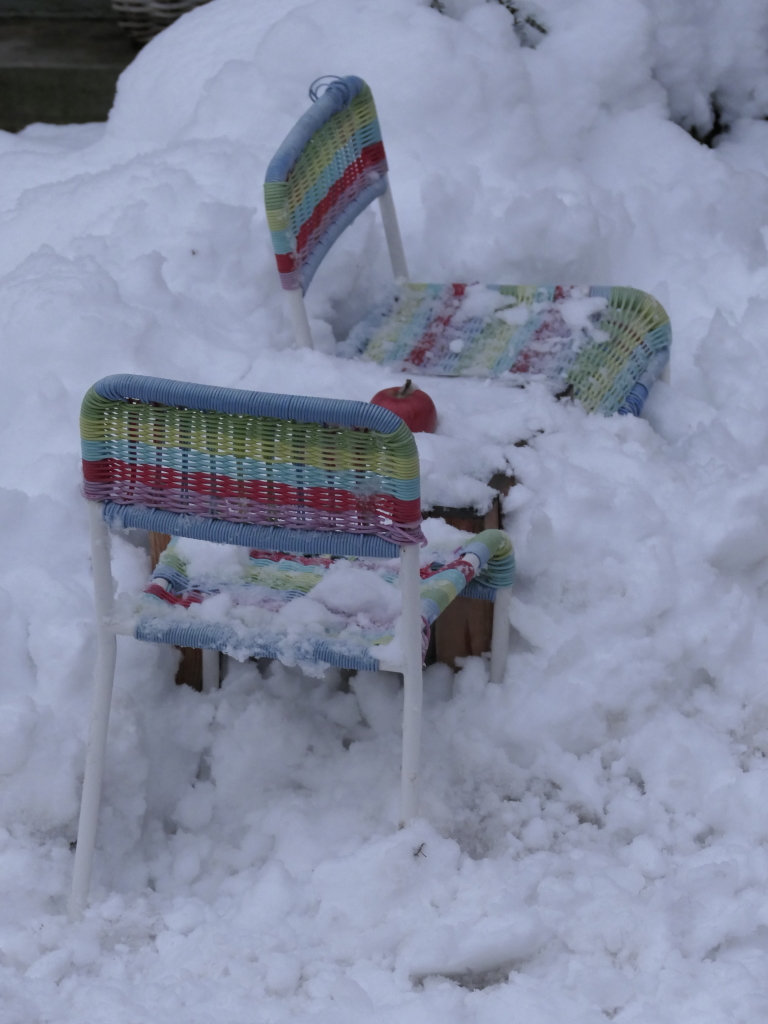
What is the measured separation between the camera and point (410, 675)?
1940 mm

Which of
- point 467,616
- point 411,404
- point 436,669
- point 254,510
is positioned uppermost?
point 254,510

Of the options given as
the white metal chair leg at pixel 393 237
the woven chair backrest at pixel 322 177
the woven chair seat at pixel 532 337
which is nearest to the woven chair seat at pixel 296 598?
the woven chair seat at pixel 532 337

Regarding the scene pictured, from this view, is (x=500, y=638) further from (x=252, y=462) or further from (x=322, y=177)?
(x=322, y=177)

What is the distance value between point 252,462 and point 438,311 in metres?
1.35

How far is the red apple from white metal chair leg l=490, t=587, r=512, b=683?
364 mm

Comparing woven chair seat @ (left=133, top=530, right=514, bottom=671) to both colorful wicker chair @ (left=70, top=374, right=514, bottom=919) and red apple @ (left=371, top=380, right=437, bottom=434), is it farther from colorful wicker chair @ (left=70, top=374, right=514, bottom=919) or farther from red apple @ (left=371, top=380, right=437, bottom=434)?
red apple @ (left=371, top=380, right=437, bottom=434)

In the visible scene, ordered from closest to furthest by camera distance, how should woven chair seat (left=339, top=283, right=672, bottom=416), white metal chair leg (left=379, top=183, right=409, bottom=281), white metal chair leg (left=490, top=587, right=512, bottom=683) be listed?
white metal chair leg (left=490, top=587, right=512, bottom=683) → woven chair seat (left=339, top=283, right=672, bottom=416) → white metal chair leg (left=379, top=183, right=409, bottom=281)

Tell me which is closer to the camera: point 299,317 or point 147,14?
point 299,317

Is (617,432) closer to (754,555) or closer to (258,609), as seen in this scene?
(754,555)

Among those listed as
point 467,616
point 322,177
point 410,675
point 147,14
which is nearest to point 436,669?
point 467,616

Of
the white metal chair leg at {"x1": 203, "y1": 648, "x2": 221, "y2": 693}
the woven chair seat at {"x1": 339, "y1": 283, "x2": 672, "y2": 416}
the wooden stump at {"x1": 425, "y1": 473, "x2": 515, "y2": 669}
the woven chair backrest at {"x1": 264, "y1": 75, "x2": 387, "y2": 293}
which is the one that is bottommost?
the white metal chair leg at {"x1": 203, "y1": 648, "x2": 221, "y2": 693}

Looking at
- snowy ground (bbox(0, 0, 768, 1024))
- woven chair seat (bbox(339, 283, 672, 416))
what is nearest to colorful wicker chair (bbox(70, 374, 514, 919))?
snowy ground (bbox(0, 0, 768, 1024))

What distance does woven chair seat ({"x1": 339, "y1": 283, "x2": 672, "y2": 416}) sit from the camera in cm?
278

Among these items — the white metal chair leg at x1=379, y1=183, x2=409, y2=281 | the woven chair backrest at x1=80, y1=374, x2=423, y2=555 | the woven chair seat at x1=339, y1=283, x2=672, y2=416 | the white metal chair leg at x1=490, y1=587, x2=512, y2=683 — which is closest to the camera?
A: the woven chair backrest at x1=80, y1=374, x2=423, y2=555
